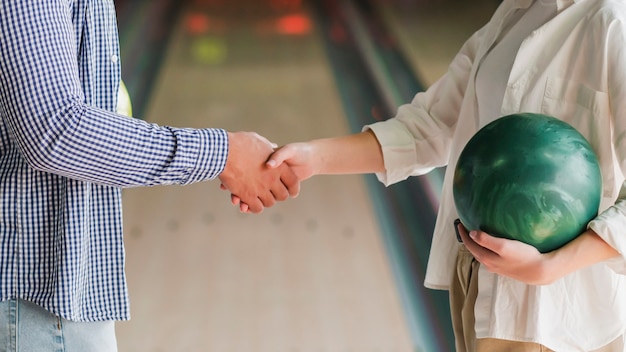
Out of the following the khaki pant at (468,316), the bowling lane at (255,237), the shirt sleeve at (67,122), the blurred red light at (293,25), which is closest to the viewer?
the shirt sleeve at (67,122)

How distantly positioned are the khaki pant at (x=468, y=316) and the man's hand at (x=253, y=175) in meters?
0.42

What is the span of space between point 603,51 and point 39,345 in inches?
36.3

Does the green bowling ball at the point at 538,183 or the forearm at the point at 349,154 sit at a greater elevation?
the green bowling ball at the point at 538,183

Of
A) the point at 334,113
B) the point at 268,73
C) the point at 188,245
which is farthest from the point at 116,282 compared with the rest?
the point at 268,73

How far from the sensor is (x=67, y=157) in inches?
47.6

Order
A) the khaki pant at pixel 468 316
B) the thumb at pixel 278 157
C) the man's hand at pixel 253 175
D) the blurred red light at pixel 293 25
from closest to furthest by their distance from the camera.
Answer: the khaki pant at pixel 468 316 → the man's hand at pixel 253 175 → the thumb at pixel 278 157 → the blurred red light at pixel 293 25

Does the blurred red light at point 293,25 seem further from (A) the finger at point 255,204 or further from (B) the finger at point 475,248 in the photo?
(B) the finger at point 475,248

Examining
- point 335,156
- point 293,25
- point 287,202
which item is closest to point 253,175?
point 335,156

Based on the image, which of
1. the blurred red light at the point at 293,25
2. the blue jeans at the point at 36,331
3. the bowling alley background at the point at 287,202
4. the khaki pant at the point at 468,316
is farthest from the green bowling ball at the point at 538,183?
the blurred red light at the point at 293,25

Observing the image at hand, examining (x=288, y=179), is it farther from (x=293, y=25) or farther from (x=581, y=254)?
(x=293, y=25)

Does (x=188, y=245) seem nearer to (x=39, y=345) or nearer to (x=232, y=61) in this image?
(x=232, y=61)

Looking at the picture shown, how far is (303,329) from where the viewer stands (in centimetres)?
356

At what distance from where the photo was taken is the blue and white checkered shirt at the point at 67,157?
1.17 metres

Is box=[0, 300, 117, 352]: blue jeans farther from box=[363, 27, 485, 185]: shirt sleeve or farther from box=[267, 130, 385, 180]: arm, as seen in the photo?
box=[363, 27, 485, 185]: shirt sleeve
